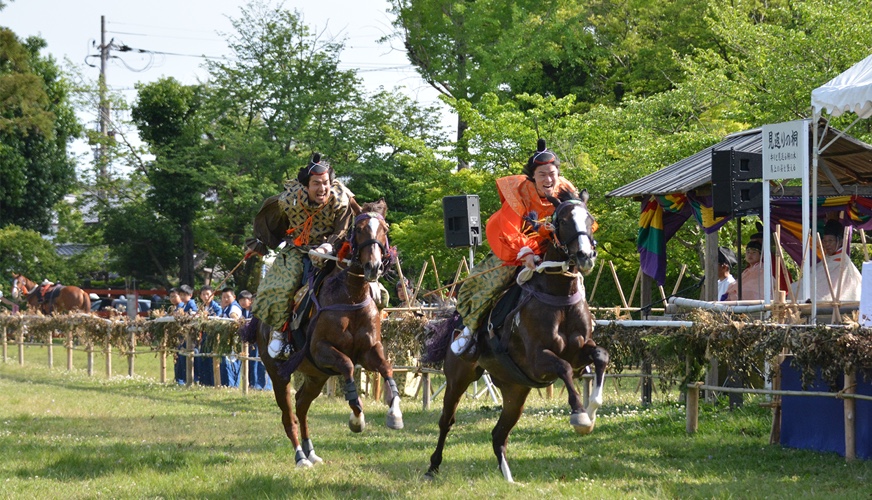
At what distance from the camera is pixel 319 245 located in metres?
10.9

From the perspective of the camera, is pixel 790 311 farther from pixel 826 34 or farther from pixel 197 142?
pixel 197 142

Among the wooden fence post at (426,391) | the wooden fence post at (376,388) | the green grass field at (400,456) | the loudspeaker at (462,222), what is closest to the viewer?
the green grass field at (400,456)

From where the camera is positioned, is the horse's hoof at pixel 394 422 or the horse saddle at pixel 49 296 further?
the horse saddle at pixel 49 296

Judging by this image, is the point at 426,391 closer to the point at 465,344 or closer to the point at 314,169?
the point at 314,169

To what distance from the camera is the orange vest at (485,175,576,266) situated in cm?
905

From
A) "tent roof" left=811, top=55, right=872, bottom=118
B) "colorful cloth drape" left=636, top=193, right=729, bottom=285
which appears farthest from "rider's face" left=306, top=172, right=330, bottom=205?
"colorful cloth drape" left=636, top=193, right=729, bottom=285

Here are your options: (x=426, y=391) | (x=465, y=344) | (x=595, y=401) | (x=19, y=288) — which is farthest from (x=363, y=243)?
(x=19, y=288)

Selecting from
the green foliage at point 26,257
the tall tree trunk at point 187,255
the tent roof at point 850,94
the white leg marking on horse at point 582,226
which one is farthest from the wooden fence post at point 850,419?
the green foliage at point 26,257

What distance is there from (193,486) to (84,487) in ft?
3.14

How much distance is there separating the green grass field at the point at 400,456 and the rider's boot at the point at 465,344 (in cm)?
104

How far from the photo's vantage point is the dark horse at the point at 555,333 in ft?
26.5

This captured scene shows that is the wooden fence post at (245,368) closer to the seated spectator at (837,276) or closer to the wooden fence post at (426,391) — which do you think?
the wooden fence post at (426,391)

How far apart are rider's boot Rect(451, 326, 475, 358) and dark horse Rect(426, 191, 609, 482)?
197mm

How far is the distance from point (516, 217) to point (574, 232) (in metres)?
1.08
